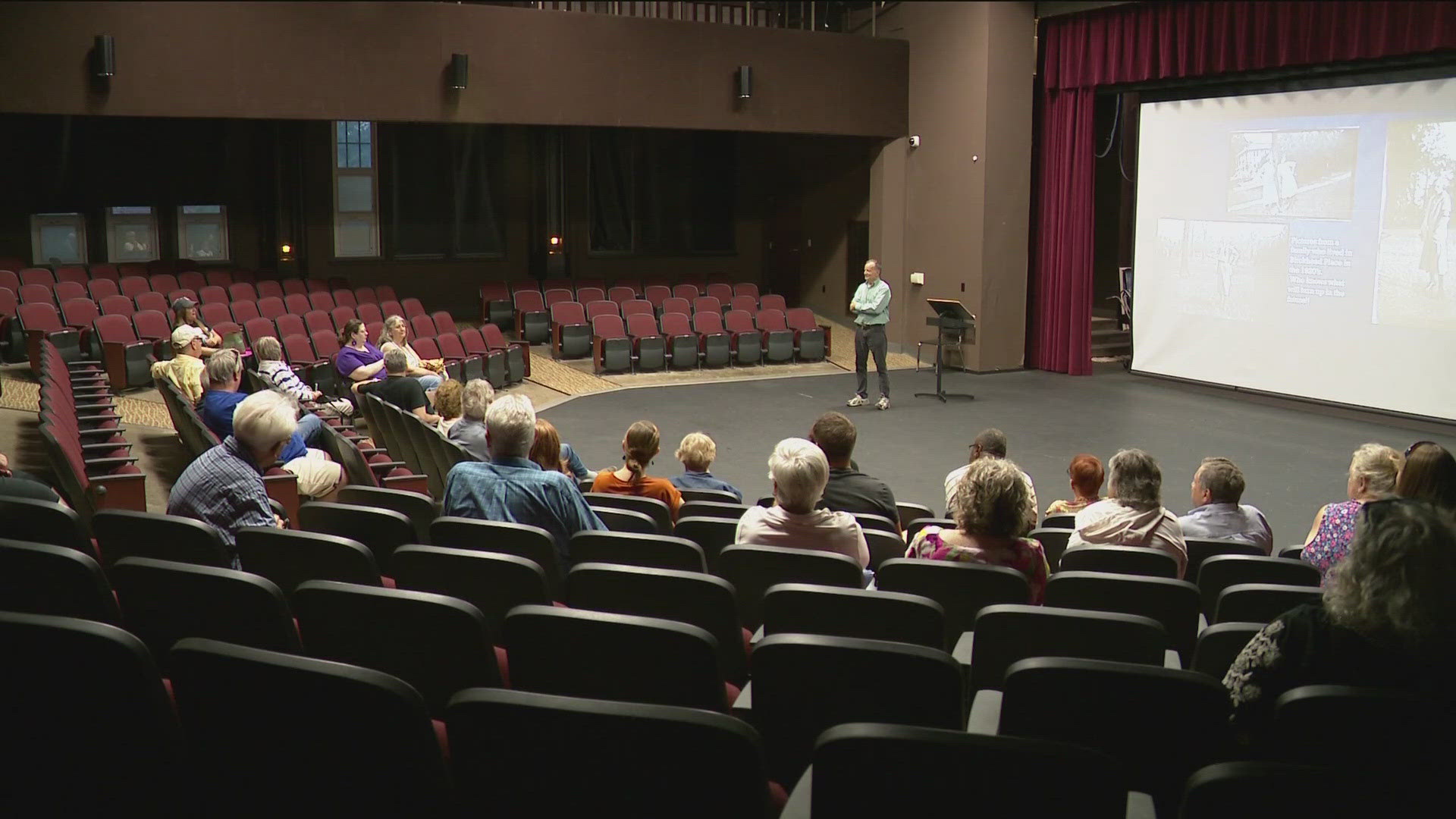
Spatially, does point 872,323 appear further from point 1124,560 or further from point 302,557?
point 302,557

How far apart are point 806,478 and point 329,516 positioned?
152 centimetres

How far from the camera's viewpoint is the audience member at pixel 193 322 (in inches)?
384

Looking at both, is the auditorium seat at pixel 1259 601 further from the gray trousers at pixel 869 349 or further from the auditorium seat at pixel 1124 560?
the gray trousers at pixel 869 349

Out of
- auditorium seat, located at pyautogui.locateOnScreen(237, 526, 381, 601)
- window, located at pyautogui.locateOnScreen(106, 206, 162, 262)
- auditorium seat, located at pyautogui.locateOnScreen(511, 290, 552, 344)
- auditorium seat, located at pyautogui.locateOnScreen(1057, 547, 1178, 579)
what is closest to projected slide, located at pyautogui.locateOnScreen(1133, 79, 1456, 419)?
auditorium seat, located at pyautogui.locateOnScreen(511, 290, 552, 344)

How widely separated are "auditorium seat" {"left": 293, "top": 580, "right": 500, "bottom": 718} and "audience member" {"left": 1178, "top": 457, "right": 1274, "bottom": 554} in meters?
3.19

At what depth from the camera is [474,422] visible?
6.27 metres

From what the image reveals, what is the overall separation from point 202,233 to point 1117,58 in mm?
11326

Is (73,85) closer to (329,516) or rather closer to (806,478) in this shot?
(329,516)

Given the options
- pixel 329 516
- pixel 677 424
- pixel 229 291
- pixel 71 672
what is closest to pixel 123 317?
pixel 229 291

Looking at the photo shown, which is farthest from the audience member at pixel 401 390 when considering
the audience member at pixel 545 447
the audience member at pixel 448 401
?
the audience member at pixel 545 447

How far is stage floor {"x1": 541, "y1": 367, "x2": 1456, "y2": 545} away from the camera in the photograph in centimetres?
874

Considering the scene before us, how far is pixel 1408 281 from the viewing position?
10.8 metres

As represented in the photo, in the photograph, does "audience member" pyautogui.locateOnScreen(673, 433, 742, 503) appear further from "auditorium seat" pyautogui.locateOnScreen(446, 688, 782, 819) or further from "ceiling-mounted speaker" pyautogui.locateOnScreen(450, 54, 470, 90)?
"ceiling-mounted speaker" pyautogui.locateOnScreen(450, 54, 470, 90)

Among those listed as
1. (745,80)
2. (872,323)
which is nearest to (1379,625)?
(872,323)
